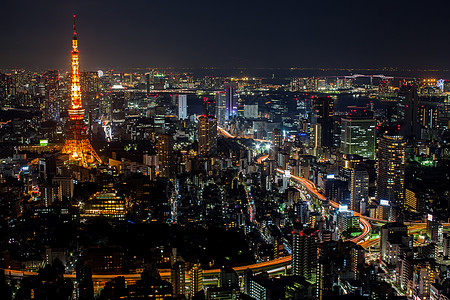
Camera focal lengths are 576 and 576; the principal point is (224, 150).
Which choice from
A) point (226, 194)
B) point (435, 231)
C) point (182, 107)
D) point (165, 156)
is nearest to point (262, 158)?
point (165, 156)

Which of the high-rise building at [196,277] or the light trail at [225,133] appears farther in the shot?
the light trail at [225,133]

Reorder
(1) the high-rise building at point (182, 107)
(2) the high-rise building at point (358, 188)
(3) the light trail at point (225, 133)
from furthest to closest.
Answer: (1) the high-rise building at point (182, 107)
(3) the light trail at point (225, 133)
(2) the high-rise building at point (358, 188)

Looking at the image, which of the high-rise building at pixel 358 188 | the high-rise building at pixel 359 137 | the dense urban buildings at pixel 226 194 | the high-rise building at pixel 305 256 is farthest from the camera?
the high-rise building at pixel 359 137

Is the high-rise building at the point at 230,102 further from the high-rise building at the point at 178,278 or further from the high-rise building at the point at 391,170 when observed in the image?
the high-rise building at the point at 178,278

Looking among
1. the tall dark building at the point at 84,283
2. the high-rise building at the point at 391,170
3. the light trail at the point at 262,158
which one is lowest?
the tall dark building at the point at 84,283

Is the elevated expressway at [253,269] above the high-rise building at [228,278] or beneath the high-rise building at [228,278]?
beneath

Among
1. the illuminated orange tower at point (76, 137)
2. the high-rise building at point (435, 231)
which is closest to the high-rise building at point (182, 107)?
the illuminated orange tower at point (76, 137)

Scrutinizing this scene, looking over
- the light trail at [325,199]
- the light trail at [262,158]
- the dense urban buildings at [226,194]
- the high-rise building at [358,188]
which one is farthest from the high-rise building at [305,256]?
the light trail at [262,158]

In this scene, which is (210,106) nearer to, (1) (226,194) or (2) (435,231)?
(1) (226,194)
